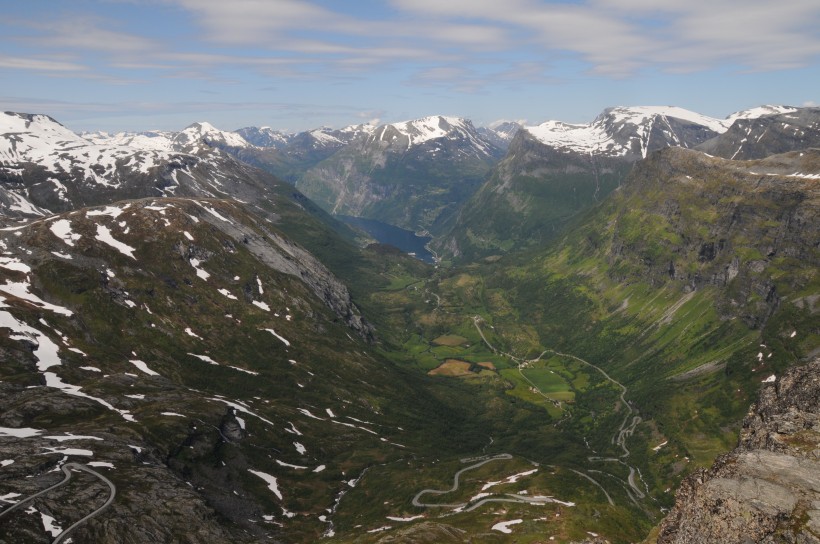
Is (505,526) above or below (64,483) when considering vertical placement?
below

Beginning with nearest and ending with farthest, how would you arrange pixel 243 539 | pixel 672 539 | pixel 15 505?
pixel 672 539 < pixel 15 505 < pixel 243 539

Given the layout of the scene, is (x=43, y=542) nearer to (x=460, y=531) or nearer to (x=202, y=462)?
(x=202, y=462)

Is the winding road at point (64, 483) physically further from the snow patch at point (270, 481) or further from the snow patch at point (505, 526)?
the snow patch at point (505, 526)

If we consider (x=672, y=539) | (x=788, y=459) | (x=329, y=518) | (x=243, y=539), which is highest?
(x=788, y=459)

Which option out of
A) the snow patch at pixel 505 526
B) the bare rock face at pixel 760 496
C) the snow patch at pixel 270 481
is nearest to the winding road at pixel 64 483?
the snow patch at pixel 270 481

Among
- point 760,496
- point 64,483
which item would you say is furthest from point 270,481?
point 760,496

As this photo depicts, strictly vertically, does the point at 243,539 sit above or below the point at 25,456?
below

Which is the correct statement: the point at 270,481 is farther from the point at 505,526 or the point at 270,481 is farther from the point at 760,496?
the point at 760,496

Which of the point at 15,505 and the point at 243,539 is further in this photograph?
the point at 243,539

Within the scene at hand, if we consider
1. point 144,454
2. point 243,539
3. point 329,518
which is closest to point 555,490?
point 329,518
